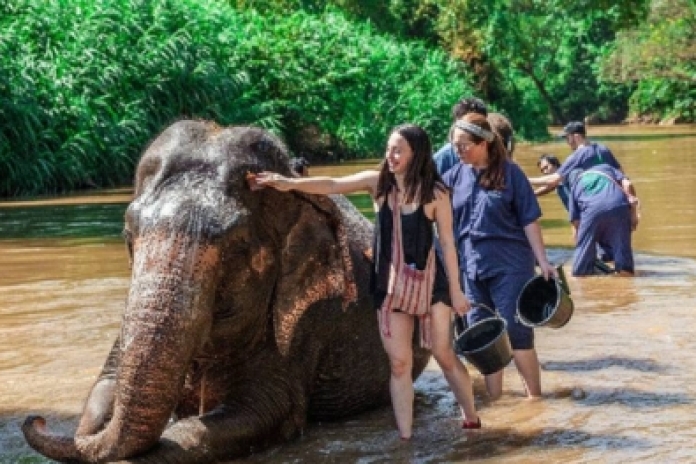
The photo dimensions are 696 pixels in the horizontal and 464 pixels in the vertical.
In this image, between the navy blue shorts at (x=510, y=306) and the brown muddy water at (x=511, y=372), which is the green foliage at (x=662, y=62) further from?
the navy blue shorts at (x=510, y=306)

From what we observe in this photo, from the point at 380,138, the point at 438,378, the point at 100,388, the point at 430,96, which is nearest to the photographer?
the point at 100,388

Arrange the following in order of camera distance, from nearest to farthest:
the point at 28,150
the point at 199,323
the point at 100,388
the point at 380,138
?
the point at 199,323 < the point at 100,388 < the point at 28,150 < the point at 380,138

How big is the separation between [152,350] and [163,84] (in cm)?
2109

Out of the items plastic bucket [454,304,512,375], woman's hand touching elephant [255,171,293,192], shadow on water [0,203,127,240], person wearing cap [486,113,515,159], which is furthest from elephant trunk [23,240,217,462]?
shadow on water [0,203,127,240]

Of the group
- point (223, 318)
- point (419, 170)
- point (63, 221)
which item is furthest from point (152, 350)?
point (63, 221)

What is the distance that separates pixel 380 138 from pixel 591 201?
21.4 m

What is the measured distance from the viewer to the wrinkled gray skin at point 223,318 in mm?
4871

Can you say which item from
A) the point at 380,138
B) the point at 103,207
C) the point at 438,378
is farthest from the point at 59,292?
the point at 380,138

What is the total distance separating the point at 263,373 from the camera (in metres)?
5.91

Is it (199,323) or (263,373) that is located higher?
(199,323)

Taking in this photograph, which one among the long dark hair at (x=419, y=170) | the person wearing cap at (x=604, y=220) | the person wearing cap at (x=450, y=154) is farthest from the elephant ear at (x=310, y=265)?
the person wearing cap at (x=604, y=220)

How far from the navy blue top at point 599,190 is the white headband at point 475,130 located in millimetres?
5362

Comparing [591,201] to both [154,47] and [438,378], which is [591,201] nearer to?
[438,378]

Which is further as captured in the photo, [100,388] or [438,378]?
[438,378]
